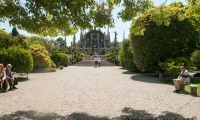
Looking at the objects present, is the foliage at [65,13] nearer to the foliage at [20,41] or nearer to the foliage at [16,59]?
the foliage at [16,59]

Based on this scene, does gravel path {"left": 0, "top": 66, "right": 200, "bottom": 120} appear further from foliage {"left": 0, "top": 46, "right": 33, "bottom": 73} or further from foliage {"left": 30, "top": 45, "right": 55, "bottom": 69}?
foliage {"left": 30, "top": 45, "right": 55, "bottom": 69}

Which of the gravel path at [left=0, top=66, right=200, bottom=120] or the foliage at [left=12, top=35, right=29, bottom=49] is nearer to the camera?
the gravel path at [left=0, top=66, right=200, bottom=120]

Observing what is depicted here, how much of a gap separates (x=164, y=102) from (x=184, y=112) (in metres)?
1.52

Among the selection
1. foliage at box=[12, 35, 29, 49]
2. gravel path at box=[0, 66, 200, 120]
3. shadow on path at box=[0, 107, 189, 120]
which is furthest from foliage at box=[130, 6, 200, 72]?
foliage at box=[12, 35, 29, 49]

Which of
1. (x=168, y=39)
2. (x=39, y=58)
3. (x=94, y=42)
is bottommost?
(x=39, y=58)

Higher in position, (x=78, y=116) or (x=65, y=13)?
(x=65, y=13)

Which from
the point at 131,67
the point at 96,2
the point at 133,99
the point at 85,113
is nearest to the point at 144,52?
the point at 131,67

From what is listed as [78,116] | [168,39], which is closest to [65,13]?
[78,116]

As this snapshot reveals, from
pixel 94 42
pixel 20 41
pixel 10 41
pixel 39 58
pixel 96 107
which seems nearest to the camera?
pixel 96 107

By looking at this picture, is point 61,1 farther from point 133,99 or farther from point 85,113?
point 133,99

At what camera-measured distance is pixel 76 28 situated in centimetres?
827

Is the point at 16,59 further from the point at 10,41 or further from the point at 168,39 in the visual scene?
the point at 168,39

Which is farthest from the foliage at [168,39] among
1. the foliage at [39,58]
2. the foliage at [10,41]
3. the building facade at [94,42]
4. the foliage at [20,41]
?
the building facade at [94,42]

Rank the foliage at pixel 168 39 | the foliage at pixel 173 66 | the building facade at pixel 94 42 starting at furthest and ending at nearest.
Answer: the building facade at pixel 94 42
the foliage at pixel 168 39
the foliage at pixel 173 66
